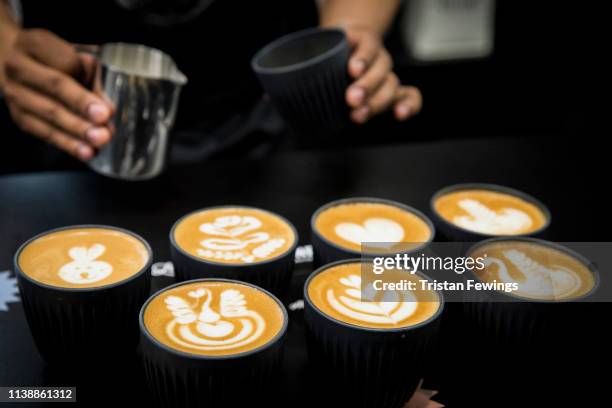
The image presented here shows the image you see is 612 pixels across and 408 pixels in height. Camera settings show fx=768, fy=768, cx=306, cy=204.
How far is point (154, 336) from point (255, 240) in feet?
1.21

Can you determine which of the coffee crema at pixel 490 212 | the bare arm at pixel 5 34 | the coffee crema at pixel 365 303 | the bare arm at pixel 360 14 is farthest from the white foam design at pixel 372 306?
the bare arm at pixel 360 14

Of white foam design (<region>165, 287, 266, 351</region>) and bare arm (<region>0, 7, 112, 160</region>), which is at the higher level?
bare arm (<region>0, 7, 112, 160</region>)

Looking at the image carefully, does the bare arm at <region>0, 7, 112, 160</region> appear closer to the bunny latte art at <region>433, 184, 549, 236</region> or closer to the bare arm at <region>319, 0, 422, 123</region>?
the bare arm at <region>319, 0, 422, 123</region>

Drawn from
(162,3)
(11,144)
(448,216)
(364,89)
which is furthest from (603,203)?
(11,144)

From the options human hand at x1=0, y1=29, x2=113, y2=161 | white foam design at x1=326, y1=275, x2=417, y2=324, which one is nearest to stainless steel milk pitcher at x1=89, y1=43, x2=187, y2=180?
human hand at x1=0, y1=29, x2=113, y2=161

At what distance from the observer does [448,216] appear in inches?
57.9

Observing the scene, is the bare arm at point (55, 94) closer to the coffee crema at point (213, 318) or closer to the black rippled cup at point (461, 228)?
the coffee crema at point (213, 318)

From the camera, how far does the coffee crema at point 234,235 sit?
4.15 ft

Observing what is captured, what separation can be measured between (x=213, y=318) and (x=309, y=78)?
59 centimetres

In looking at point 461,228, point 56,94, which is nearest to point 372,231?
point 461,228

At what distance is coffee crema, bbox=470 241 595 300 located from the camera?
119 centimetres

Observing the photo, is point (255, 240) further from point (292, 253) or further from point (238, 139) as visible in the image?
point (238, 139)

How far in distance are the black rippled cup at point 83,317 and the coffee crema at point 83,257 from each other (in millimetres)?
Result: 49

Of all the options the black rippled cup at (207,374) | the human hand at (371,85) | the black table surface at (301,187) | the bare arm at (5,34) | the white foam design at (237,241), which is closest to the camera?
the black rippled cup at (207,374)
